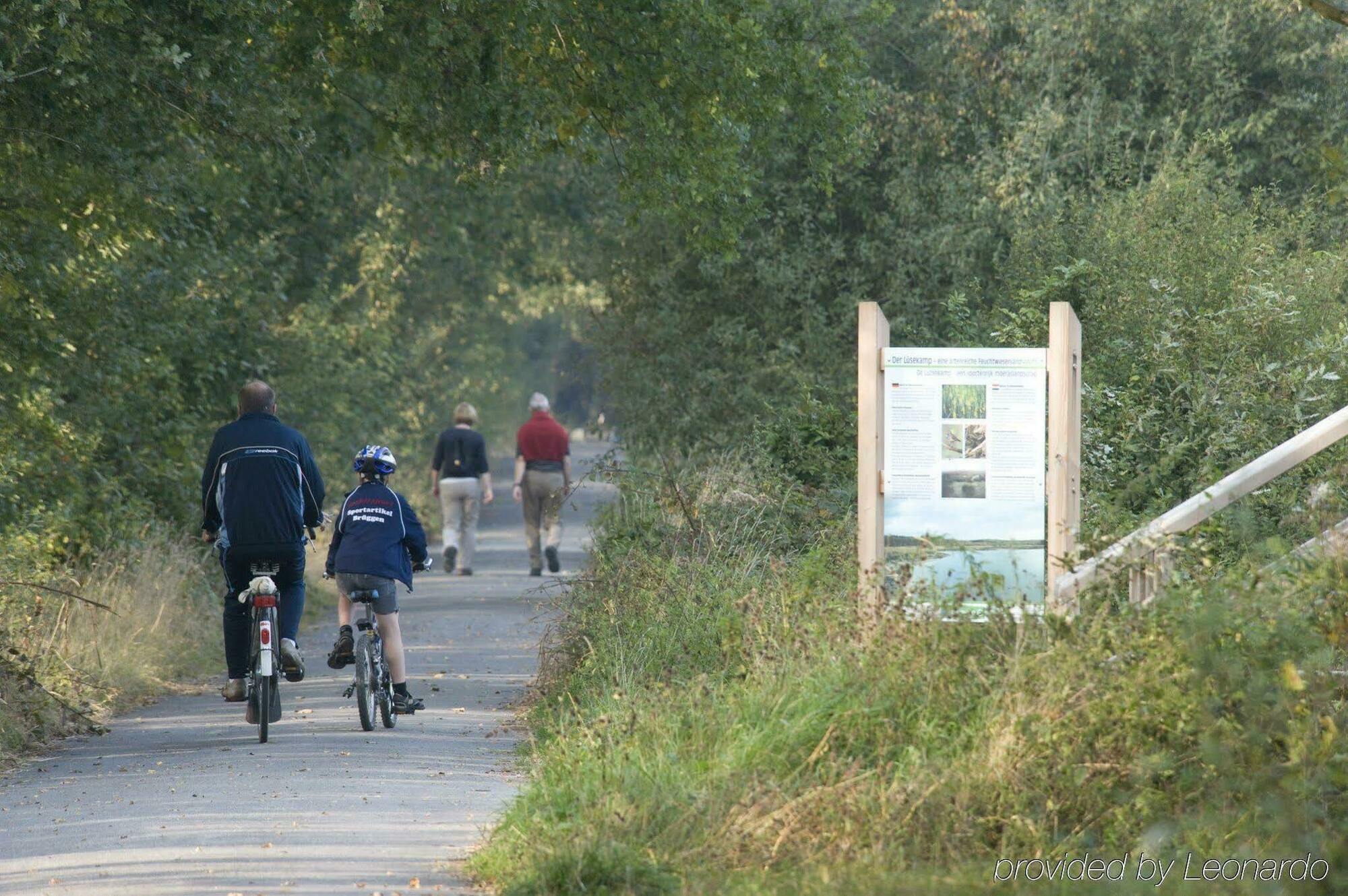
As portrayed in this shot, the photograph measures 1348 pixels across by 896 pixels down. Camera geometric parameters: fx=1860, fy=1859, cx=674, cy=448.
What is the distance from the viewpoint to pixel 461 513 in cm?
2197

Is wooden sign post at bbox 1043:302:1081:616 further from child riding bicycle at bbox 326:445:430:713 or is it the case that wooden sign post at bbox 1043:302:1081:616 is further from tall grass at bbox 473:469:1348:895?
child riding bicycle at bbox 326:445:430:713

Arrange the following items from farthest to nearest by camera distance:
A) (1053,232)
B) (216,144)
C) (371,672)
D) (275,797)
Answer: (1053,232), (216,144), (371,672), (275,797)

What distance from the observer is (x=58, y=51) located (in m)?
10.2

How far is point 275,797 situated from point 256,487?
2.53 metres

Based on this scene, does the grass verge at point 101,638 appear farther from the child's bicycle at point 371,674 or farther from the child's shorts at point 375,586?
the child's bicycle at point 371,674

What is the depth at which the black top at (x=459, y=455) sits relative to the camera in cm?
2145

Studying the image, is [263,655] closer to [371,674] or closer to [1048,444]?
[371,674]

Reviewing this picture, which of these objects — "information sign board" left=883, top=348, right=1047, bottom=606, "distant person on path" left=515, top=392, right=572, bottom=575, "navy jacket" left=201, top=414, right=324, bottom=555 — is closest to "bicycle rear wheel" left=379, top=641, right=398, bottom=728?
"navy jacket" left=201, top=414, right=324, bottom=555

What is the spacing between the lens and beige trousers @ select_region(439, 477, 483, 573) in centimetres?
2142

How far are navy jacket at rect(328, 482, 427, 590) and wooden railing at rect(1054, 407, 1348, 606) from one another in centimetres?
426

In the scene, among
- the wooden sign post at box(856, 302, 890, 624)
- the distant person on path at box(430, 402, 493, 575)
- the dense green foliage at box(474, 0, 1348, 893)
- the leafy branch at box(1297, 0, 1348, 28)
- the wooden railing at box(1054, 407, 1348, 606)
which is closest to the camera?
the dense green foliage at box(474, 0, 1348, 893)

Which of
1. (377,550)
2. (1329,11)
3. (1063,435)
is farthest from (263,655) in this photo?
(1329,11)

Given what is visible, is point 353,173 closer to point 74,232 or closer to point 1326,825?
point 74,232

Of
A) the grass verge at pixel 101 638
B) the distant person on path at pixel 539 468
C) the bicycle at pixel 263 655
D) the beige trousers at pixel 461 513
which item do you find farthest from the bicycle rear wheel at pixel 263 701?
the beige trousers at pixel 461 513
